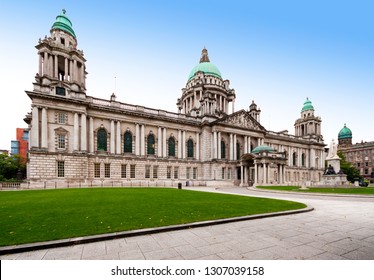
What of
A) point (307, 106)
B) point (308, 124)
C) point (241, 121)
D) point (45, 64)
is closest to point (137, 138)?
point (45, 64)

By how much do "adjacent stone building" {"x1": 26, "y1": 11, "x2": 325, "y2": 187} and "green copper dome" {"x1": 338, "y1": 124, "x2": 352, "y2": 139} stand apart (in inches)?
2854

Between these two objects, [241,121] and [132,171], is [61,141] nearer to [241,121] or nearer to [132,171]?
[132,171]

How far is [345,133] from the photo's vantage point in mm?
93875

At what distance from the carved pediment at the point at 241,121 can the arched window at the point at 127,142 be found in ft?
65.3

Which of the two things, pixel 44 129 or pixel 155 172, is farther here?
pixel 155 172

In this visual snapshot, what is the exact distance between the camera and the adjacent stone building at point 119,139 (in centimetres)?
2908

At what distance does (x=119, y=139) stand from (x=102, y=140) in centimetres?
295

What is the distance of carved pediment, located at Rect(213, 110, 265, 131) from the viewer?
44622mm

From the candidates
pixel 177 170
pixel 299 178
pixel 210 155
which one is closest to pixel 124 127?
pixel 177 170

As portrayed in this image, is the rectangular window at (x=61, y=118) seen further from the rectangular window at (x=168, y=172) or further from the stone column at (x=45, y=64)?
the rectangular window at (x=168, y=172)

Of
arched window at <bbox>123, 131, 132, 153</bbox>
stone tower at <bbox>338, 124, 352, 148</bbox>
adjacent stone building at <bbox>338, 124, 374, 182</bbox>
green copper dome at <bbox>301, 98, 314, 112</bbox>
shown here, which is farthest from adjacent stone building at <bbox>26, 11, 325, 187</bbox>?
stone tower at <bbox>338, 124, 352, 148</bbox>

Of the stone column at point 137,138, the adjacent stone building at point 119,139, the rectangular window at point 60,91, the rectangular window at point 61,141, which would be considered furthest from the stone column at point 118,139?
the rectangular window at point 60,91

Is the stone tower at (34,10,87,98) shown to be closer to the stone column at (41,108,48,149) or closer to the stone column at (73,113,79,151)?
the stone column at (41,108,48,149)
